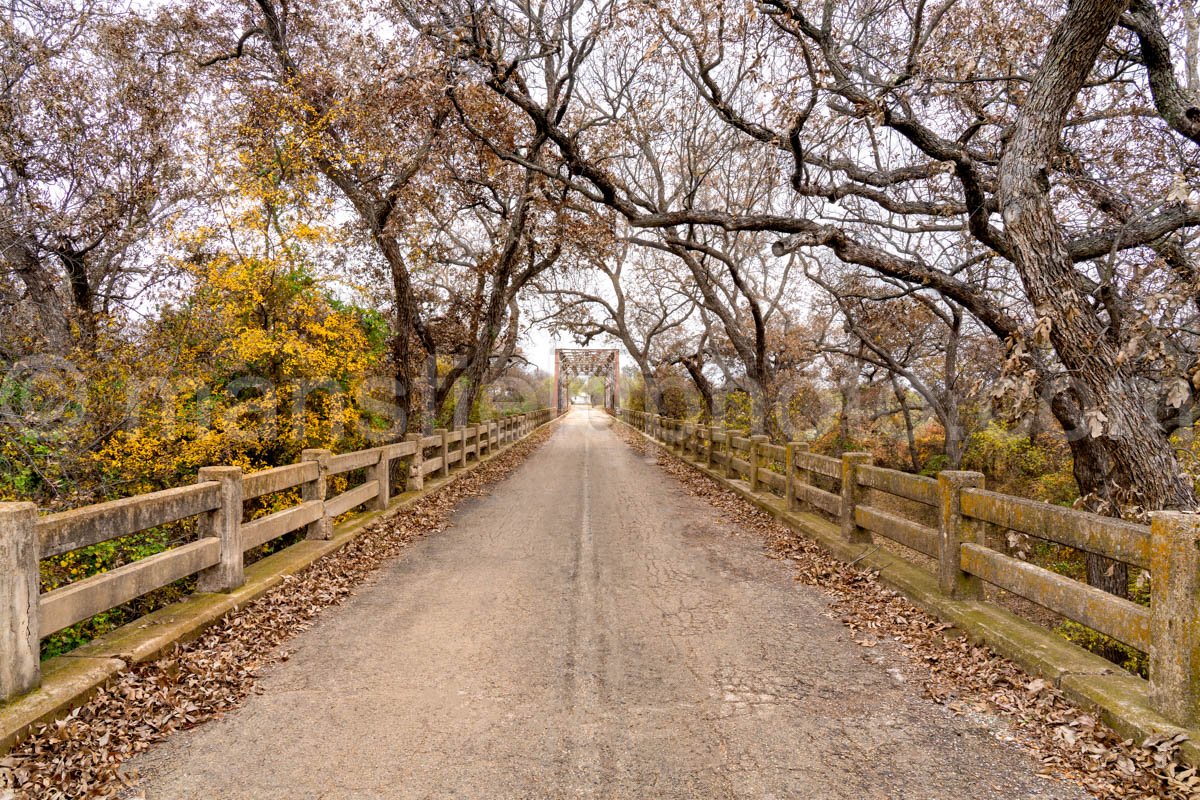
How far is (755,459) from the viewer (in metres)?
10.9

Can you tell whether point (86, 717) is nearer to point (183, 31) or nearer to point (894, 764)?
point (894, 764)

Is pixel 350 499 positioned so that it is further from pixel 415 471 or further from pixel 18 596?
pixel 18 596

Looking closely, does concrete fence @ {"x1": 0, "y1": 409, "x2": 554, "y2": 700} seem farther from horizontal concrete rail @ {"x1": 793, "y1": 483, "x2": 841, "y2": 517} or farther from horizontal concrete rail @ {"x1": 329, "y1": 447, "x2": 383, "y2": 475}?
horizontal concrete rail @ {"x1": 793, "y1": 483, "x2": 841, "y2": 517}

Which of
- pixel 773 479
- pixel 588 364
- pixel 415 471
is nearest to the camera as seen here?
pixel 773 479

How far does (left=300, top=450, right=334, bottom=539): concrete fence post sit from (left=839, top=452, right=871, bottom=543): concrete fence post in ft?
19.0

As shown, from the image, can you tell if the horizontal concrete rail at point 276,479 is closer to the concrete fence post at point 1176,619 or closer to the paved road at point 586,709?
the paved road at point 586,709

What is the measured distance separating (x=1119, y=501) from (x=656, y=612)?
3.86 m

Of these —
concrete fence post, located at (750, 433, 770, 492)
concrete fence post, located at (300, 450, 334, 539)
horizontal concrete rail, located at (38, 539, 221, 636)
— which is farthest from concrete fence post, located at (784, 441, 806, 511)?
horizontal concrete rail, located at (38, 539, 221, 636)

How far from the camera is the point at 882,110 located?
244 inches

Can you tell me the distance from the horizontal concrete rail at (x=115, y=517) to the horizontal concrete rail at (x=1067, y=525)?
577cm

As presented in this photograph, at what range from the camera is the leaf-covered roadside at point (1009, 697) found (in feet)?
9.39

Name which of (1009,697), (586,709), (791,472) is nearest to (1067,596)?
(1009,697)

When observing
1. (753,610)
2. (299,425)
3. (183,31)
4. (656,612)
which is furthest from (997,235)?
(183,31)

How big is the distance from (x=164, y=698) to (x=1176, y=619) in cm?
538
